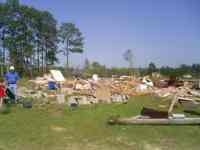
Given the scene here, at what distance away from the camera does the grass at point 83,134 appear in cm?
587

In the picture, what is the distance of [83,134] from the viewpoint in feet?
22.3

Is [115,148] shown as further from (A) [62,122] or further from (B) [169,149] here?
(A) [62,122]

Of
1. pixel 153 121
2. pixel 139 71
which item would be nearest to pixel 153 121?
pixel 153 121

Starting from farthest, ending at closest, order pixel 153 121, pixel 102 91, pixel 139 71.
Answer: pixel 139 71, pixel 102 91, pixel 153 121

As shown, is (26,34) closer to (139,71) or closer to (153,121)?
(139,71)

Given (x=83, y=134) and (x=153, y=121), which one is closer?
(x=83, y=134)

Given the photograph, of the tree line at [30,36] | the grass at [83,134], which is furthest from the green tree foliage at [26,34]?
the grass at [83,134]

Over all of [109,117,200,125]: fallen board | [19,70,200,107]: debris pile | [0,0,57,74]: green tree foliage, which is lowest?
[109,117,200,125]: fallen board

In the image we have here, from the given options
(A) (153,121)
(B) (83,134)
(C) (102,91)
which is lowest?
(B) (83,134)

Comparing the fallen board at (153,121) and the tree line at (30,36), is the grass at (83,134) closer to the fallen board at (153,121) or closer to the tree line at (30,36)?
the fallen board at (153,121)

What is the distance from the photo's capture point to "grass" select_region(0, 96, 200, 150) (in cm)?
587

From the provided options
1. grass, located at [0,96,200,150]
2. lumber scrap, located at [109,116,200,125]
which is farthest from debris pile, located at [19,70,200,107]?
lumber scrap, located at [109,116,200,125]

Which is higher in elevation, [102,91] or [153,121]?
[102,91]

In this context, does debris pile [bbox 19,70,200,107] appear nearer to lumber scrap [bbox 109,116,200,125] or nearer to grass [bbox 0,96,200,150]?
grass [bbox 0,96,200,150]
